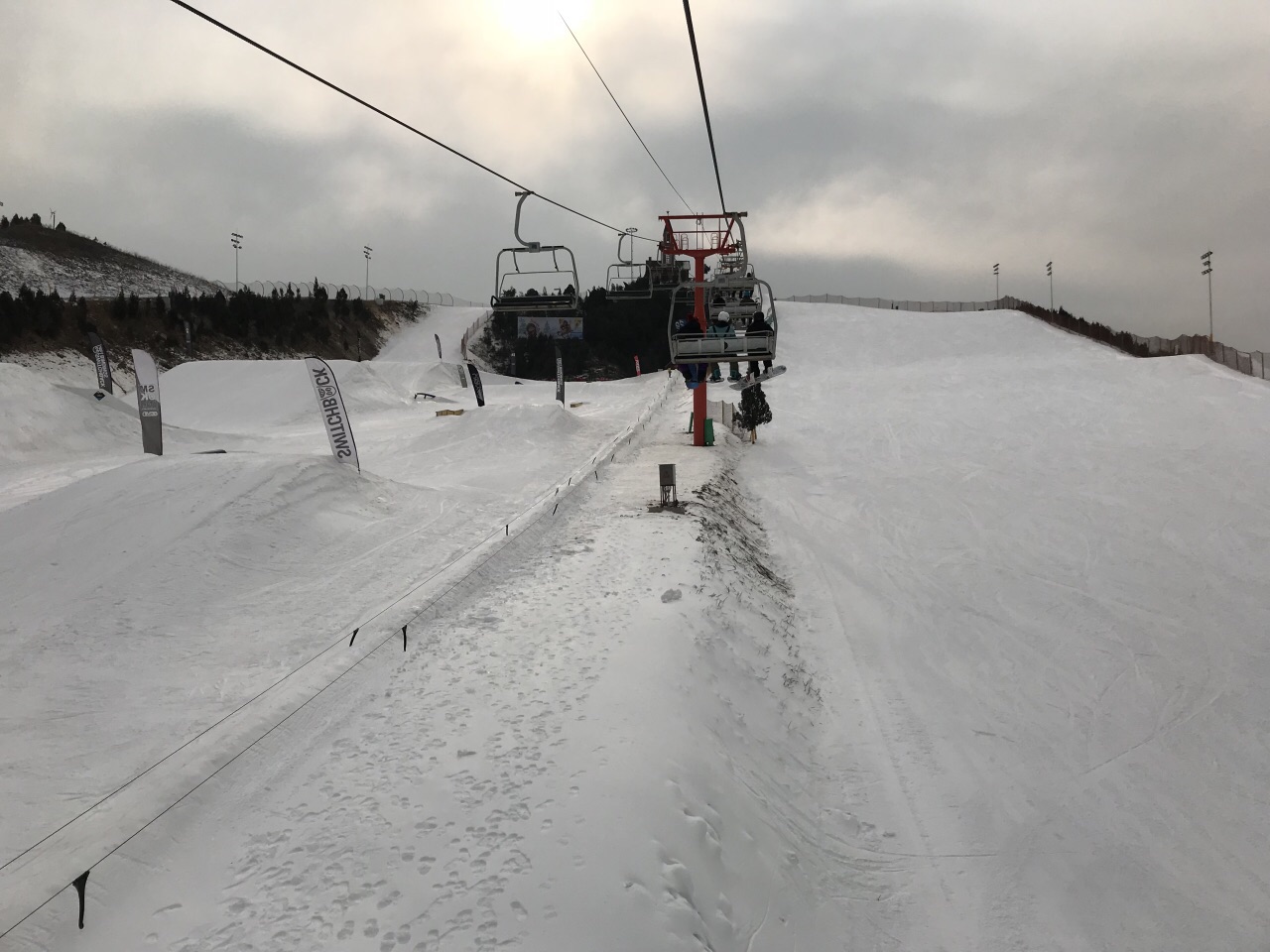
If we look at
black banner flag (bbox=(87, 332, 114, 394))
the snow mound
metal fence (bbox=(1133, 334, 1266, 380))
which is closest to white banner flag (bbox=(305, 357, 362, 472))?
the snow mound

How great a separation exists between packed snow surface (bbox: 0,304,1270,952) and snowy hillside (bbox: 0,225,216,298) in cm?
5139

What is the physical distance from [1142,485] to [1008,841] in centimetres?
1427

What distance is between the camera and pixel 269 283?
64.2 metres

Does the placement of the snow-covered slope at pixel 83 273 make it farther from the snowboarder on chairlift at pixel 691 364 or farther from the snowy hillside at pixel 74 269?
the snowboarder on chairlift at pixel 691 364

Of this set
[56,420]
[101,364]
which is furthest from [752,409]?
[101,364]

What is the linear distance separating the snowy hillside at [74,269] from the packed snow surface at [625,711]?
51.4m

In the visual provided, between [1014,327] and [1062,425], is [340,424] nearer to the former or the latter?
[1062,425]

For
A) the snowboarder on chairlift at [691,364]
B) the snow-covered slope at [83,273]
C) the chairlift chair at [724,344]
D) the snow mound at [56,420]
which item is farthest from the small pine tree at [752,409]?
the snow-covered slope at [83,273]

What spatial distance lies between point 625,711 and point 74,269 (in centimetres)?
7584

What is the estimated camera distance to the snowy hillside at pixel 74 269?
188ft

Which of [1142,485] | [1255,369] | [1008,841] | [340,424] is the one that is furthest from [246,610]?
[1255,369]

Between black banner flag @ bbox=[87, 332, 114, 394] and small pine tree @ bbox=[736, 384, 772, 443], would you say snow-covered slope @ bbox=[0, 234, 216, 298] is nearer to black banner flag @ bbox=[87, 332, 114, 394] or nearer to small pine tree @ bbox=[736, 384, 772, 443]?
black banner flag @ bbox=[87, 332, 114, 394]

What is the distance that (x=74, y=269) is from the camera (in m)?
63.0

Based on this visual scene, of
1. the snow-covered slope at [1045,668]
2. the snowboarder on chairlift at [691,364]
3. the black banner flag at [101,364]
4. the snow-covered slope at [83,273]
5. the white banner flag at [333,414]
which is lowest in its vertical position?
the snow-covered slope at [1045,668]
